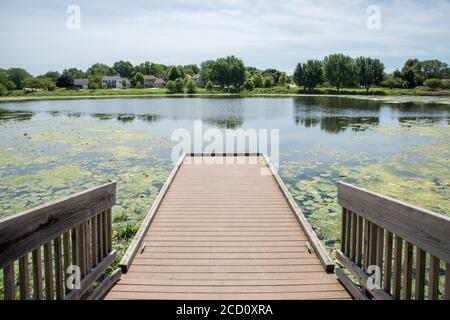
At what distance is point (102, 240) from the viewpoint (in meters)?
3.64

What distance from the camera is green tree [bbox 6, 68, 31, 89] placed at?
3672 inches

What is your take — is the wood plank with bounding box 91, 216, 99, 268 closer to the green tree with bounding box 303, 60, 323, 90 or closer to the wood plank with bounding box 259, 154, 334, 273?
the wood plank with bounding box 259, 154, 334, 273

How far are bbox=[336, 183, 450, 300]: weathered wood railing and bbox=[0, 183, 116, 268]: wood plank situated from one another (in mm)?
2450

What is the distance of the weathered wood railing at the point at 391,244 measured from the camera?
2.30 meters

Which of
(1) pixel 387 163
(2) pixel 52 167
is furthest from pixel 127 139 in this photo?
(1) pixel 387 163

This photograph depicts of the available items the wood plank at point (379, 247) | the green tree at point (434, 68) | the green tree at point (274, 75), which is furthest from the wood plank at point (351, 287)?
the green tree at point (434, 68)

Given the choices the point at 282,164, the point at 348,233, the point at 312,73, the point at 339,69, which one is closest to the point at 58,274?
the point at 348,233

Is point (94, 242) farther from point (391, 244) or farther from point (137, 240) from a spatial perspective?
point (391, 244)

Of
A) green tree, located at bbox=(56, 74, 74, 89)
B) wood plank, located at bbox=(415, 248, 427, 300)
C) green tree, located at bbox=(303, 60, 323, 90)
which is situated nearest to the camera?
wood plank, located at bbox=(415, 248, 427, 300)

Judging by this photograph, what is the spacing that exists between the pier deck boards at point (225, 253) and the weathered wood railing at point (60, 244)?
0.45 metres

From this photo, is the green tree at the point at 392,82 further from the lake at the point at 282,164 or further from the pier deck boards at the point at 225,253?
the pier deck boards at the point at 225,253

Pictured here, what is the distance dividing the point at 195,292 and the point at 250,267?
31.6 inches

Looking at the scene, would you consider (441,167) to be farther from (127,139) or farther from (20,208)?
(127,139)

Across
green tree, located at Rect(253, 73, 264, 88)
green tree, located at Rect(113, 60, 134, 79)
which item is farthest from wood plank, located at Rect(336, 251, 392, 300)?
green tree, located at Rect(113, 60, 134, 79)
